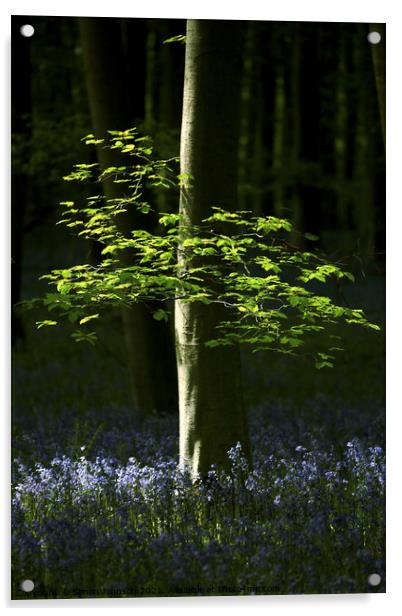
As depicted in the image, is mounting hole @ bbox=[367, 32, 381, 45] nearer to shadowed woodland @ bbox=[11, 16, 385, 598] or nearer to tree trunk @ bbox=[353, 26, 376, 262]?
shadowed woodland @ bbox=[11, 16, 385, 598]

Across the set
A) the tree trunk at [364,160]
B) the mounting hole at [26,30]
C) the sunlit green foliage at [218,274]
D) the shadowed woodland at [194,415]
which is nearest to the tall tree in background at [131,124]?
the shadowed woodland at [194,415]

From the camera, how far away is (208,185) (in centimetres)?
611

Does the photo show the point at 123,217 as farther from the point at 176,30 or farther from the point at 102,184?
the point at 176,30

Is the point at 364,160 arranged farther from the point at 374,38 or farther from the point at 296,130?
the point at 374,38

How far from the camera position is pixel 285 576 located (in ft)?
18.5

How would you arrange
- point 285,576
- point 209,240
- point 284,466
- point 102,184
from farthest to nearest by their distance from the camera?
1. point 102,184
2. point 284,466
3. point 209,240
4. point 285,576

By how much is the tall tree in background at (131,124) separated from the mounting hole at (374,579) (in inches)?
122

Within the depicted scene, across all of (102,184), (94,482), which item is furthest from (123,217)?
(94,482)

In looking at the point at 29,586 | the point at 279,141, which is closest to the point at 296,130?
the point at 279,141

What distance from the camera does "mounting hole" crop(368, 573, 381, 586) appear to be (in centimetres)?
587

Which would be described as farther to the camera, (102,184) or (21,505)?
(102,184)

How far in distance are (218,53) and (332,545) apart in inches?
132

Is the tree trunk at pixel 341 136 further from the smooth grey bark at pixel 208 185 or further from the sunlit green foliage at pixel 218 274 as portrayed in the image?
the sunlit green foliage at pixel 218 274

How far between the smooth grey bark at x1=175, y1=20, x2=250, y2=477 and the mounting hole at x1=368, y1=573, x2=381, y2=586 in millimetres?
1221
